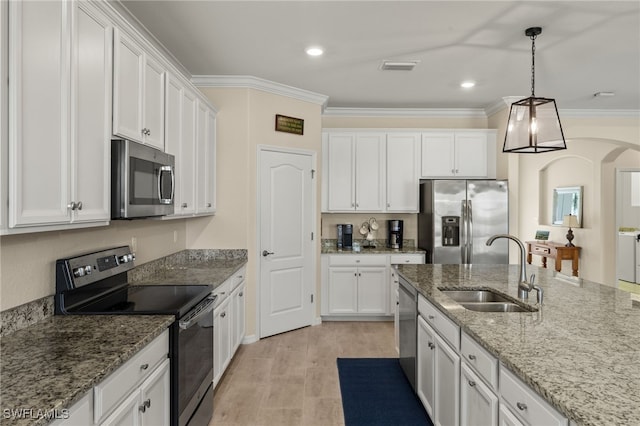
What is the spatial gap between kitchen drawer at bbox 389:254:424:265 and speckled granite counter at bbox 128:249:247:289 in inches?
74.6

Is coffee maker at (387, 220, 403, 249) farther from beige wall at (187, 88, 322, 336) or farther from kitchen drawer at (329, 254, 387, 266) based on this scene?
beige wall at (187, 88, 322, 336)

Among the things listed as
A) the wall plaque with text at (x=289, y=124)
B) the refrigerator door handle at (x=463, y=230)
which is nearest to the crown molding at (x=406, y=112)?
the wall plaque with text at (x=289, y=124)

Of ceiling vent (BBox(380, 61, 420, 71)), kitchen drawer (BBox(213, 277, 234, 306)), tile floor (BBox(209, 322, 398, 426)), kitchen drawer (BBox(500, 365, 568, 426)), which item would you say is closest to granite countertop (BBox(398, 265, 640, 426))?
kitchen drawer (BBox(500, 365, 568, 426))

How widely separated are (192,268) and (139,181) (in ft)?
4.64

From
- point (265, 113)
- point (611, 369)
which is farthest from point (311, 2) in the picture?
point (611, 369)

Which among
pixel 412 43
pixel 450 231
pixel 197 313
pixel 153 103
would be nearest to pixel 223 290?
pixel 197 313

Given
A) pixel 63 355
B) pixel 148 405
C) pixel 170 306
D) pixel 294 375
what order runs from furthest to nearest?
pixel 294 375, pixel 170 306, pixel 148 405, pixel 63 355

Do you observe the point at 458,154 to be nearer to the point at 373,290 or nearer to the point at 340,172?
the point at 340,172

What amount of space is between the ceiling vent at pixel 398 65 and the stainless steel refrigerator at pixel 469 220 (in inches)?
59.1

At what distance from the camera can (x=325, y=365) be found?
11.5 feet

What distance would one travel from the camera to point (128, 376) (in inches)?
59.0

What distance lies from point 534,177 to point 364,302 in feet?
17.8

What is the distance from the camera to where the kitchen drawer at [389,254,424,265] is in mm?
4832

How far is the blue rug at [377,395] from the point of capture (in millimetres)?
2645
